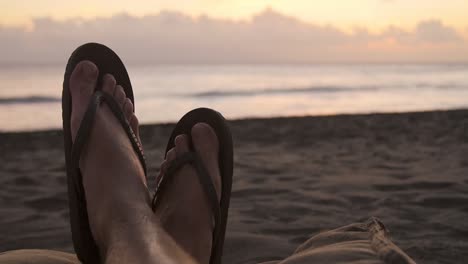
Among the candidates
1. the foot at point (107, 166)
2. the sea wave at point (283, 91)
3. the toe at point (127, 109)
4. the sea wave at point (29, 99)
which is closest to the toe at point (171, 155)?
the foot at point (107, 166)

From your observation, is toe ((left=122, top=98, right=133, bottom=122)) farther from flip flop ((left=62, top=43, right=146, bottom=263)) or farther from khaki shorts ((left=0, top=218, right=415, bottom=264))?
khaki shorts ((left=0, top=218, right=415, bottom=264))

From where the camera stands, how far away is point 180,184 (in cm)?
180

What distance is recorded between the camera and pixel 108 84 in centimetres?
231

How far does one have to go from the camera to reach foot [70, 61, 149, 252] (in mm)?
1446

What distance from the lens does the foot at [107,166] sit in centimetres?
145

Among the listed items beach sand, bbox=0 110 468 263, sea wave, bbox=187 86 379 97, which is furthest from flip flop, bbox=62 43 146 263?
sea wave, bbox=187 86 379 97

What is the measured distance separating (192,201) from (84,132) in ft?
1.73

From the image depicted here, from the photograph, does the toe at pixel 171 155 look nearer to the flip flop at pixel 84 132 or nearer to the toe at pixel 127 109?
the flip flop at pixel 84 132

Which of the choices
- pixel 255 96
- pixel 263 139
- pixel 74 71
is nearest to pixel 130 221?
pixel 74 71

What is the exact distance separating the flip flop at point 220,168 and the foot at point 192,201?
0.02 meters

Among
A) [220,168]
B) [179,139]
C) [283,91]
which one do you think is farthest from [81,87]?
[283,91]

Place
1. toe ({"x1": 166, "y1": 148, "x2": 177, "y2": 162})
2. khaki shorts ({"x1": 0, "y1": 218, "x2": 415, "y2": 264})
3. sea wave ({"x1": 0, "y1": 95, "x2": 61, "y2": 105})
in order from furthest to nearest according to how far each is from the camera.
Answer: sea wave ({"x1": 0, "y1": 95, "x2": 61, "y2": 105}) < toe ({"x1": 166, "y1": 148, "x2": 177, "y2": 162}) < khaki shorts ({"x1": 0, "y1": 218, "x2": 415, "y2": 264})

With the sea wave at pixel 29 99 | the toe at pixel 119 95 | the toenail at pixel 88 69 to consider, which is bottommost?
the sea wave at pixel 29 99

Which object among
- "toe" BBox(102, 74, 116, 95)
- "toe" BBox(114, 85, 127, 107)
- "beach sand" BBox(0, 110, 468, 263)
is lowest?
"beach sand" BBox(0, 110, 468, 263)
